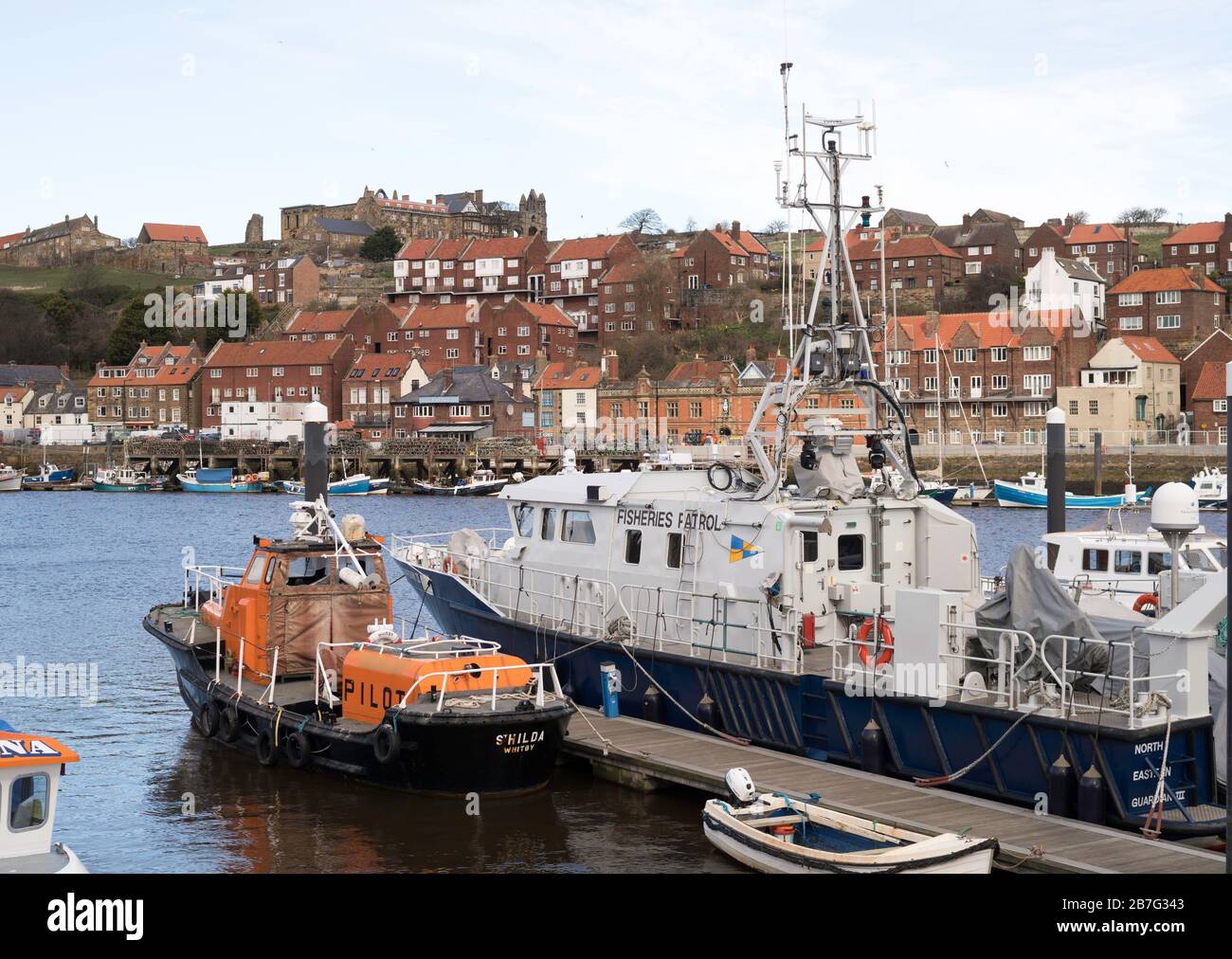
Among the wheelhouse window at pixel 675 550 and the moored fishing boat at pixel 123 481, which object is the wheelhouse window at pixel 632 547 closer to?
the wheelhouse window at pixel 675 550

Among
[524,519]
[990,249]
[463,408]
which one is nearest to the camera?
[524,519]

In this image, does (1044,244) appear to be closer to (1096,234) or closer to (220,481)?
(1096,234)

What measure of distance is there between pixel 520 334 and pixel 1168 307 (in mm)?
50644

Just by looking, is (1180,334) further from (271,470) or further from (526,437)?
(271,470)

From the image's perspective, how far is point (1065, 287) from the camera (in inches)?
4161

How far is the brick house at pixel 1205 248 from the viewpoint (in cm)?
11900

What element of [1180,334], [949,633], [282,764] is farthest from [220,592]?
[1180,334]

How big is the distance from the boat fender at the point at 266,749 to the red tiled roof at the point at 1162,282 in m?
91.5

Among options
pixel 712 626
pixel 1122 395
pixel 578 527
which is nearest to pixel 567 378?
pixel 1122 395

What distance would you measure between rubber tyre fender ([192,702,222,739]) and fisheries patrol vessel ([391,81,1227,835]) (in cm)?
457

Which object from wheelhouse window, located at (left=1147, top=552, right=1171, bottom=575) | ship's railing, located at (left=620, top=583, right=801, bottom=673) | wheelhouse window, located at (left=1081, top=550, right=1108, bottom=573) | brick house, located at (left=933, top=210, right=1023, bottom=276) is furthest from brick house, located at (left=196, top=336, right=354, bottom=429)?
ship's railing, located at (left=620, top=583, right=801, bottom=673)

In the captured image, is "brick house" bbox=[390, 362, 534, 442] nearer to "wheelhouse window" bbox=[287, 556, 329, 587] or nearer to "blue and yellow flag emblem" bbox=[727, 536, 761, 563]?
"wheelhouse window" bbox=[287, 556, 329, 587]

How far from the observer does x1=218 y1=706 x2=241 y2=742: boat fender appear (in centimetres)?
2005

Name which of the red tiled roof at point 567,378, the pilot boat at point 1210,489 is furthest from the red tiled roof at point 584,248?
the pilot boat at point 1210,489
